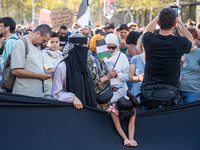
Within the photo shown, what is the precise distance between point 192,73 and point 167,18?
5.03 ft

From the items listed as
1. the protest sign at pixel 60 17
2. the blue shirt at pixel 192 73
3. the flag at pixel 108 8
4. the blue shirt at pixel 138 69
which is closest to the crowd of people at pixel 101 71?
the blue shirt at pixel 192 73

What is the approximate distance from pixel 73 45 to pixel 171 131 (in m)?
1.73

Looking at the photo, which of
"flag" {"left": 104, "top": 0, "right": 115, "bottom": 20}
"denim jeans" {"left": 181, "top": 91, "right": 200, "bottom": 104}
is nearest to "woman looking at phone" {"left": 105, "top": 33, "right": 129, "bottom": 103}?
"denim jeans" {"left": 181, "top": 91, "right": 200, "bottom": 104}

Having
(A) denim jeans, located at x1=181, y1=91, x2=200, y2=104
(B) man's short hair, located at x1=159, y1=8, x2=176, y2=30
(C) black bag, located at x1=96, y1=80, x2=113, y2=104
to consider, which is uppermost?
(B) man's short hair, located at x1=159, y1=8, x2=176, y2=30

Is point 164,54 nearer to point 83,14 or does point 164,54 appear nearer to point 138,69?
point 138,69

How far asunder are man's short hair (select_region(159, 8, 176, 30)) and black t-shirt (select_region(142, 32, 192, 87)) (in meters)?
0.14

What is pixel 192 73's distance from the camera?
15.7 feet

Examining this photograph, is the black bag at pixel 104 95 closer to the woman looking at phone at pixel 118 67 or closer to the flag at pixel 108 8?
the woman looking at phone at pixel 118 67

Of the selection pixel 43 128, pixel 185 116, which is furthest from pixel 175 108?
pixel 43 128

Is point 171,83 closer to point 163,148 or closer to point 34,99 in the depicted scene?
point 163,148

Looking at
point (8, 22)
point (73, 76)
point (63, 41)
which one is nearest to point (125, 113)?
point (73, 76)

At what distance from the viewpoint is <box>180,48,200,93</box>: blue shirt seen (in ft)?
15.4

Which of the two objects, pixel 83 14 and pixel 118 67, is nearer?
pixel 118 67

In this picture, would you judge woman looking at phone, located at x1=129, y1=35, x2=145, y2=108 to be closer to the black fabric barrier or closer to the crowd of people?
the crowd of people
